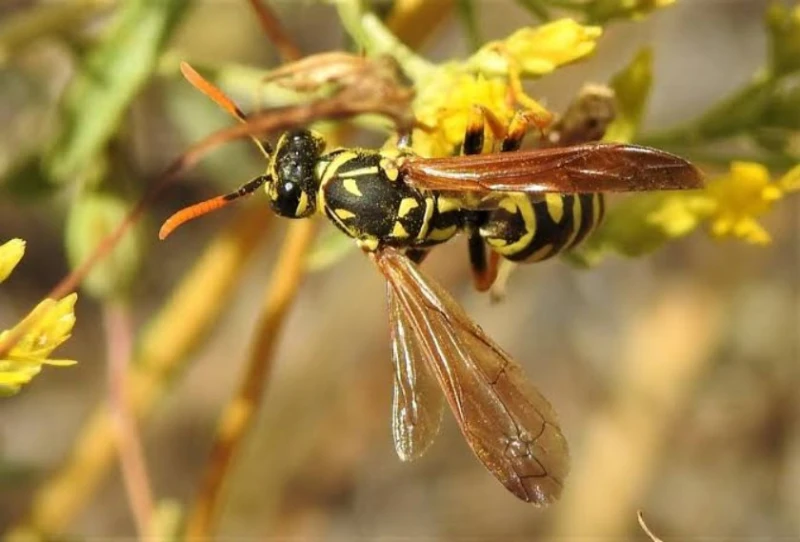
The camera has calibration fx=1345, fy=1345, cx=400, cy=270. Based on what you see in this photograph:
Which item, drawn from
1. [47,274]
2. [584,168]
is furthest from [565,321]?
[584,168]

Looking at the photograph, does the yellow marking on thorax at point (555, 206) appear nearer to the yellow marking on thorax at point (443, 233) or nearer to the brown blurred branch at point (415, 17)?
the yellow marking on thorax at point (443, 233)

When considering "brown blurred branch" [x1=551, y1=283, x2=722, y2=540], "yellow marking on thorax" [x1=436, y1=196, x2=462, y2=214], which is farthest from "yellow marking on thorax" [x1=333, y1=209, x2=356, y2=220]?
"brown blurred branch" [x1=551, y1=283, x2=722, y2=540]

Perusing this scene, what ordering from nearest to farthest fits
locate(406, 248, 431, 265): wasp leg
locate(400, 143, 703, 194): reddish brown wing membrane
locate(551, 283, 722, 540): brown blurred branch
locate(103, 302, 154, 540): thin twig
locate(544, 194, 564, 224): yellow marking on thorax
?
locate(400, 143, 703, 194): reddish brown wing membrane < locate(544, 194, 564, 224): yellow marking on thorax < locate(406, 248, 431, 265): wasp leg < locate(103, 302, 154, 540): thin twig < locate(551, 283, 722, 540): brown blurred branch

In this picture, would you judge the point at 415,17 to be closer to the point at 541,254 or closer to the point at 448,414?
the point at 541,254

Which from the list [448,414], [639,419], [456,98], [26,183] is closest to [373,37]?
[456,98]

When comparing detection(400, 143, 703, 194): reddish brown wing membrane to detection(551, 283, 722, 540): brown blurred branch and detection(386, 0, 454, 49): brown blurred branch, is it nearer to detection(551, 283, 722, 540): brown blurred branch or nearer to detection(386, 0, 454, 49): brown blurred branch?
detection(386, 0, 454, 49): brown blurred branch

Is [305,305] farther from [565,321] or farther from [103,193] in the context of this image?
[103,193]

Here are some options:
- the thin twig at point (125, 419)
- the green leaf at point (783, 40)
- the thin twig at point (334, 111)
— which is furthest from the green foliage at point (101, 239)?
the green leaf at point (783, 40)
